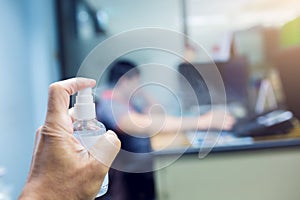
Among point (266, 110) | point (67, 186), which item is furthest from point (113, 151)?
point (266, 110)

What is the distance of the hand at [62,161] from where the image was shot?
451mm

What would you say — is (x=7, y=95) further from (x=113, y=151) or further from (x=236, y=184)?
(x=113, y=151)

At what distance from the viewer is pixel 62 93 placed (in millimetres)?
473

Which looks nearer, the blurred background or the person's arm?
the person's arm

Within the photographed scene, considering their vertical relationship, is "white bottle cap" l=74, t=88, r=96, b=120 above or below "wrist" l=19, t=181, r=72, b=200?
above

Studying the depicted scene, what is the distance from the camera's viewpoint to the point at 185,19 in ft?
8.79

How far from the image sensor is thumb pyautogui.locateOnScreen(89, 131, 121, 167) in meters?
0.47

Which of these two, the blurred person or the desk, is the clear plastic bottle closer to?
the blurred person

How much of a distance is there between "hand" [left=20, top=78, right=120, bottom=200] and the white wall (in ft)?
3.47

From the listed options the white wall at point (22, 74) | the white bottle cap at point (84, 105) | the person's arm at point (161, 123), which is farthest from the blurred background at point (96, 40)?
the white bottle cap at point (84, 105)

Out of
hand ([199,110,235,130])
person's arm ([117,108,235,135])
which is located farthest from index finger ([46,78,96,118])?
hand ([199,110,235,130])

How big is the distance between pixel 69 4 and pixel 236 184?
2109 mm

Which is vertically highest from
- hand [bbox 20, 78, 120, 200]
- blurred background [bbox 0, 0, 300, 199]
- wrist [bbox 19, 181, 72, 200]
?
blurred background [bbox 0, 0, 300, 199]

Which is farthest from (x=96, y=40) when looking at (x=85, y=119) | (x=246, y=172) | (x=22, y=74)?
(x=85, y=119)
